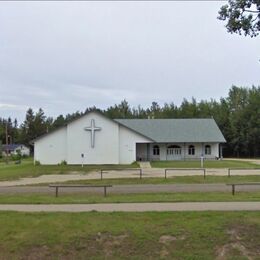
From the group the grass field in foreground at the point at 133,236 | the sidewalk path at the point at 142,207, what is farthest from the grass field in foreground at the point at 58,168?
the grass field in foreground at the point at 133,236

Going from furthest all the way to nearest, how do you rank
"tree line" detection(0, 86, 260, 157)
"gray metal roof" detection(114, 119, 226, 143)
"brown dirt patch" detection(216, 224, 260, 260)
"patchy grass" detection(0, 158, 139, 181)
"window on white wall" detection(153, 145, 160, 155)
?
"tree line" detection(0, 86, 260, 157)
"window on white wall" detection(153, 145, 160, 155)
"gray metal roof" detection(114, 119, 226, 143)
"patchy grass" detection(0, 158, 139, 181)
"brown dirt patch" detection(216, 224, 260, 260)

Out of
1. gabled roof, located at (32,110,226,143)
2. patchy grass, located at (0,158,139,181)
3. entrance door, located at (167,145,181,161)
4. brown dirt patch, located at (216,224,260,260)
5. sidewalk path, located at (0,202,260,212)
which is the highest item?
gabled roof, located at (32,110,226,143)

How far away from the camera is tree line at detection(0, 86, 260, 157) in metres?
87.5

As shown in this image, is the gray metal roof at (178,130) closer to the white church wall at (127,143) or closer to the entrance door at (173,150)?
the entrance door at (173,150)

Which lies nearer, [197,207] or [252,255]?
[252,255]

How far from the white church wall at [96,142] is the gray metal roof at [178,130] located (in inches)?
474

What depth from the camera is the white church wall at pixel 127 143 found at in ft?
194

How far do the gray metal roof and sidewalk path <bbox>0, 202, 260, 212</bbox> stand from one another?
55.1 meters

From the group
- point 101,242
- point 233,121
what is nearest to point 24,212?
point 101,242

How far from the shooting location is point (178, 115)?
4166 inches

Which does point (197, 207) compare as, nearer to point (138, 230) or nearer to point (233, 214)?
point (233, 214)

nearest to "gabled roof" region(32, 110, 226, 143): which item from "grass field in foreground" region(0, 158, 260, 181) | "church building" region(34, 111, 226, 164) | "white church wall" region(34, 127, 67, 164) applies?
"church building" region(34, 111, 226, 164)

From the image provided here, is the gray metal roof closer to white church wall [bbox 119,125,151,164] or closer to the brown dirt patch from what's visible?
white church wall [bbox 119,125,151,164]

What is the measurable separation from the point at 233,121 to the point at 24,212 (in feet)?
260
